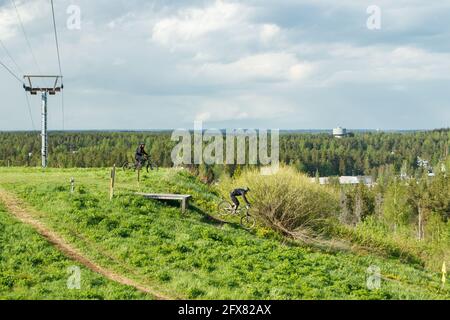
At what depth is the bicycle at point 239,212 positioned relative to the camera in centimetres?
2591

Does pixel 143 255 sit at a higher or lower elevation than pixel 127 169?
lower

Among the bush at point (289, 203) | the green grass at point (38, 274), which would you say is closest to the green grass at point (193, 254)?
the green grass at point (38, 274)

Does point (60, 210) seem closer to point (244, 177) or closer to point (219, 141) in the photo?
point (244, 177)

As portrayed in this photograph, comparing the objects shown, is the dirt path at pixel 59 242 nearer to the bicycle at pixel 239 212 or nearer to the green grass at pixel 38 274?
the green grass at pixel 38 274

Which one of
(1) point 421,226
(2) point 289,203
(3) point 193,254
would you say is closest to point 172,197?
(3) point 193,254

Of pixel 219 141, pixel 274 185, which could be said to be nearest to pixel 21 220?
pixel 274 185

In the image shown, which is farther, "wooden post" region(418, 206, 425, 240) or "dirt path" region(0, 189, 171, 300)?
"wooden post" region(418, 206, 425, 240)

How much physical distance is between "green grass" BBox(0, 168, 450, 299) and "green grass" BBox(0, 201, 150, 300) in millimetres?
1196

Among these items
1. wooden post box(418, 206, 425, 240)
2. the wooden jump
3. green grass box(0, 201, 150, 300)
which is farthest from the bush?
wooden post box(418, 206, 425, 240)

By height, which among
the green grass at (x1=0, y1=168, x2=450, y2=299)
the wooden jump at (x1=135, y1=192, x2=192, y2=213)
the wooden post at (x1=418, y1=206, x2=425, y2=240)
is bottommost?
the wooden post at (x1=418, y1=206, x2=425, y2=240)

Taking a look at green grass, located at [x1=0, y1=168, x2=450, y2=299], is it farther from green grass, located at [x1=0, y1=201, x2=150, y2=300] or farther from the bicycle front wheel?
green grass, located at [x1=0, y1=201, x2=150, y2=300]

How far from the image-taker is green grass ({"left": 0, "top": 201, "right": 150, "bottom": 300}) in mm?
14250
